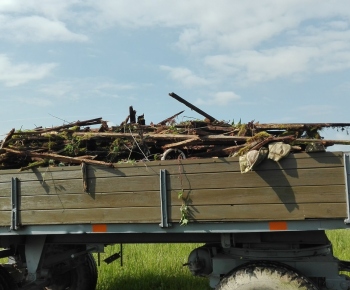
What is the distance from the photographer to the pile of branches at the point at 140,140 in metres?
4.56

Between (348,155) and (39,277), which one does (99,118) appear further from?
(348,155)

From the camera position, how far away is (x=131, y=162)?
4.45 m

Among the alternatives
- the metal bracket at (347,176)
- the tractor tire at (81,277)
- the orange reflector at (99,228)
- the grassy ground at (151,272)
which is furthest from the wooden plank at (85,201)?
the grassy ground at (151,272)

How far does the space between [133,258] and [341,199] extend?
5.83m

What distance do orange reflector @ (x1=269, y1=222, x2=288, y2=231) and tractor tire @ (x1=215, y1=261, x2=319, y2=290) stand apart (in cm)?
49

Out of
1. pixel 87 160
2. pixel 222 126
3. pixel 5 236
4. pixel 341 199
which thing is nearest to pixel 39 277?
pixel 5 236

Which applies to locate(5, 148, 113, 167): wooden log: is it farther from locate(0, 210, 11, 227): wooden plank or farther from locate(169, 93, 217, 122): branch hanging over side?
locate(169, 93, 217, 122): branch hanging over side

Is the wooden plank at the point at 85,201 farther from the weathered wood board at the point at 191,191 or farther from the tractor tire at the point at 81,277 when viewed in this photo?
the tractor tire at the point at 81,277

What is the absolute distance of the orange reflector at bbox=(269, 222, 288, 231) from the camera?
3.92 meters

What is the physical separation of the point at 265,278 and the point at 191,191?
1029mm

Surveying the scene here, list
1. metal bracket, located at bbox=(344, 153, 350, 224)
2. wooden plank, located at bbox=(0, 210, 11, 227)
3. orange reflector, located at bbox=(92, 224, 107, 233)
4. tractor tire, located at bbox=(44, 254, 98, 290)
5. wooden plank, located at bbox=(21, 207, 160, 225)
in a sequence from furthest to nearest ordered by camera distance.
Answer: tractor tire, located at bbox=(44, 254, 98, 290)
wooden plank, located at bbox=(0, 210, 11, 227)
orange reflector, located at bbox=(92, 224, 107, 233)
wooden plank, located at bbox=(21, 207, 160, 225)
metal bracket, located at bbox=(344, 153, 350, 224)

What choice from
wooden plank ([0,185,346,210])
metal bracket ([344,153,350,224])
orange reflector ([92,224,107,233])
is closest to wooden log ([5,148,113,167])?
wooden plank ([0,185,346,210])

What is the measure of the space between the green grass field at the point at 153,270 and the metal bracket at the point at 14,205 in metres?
3.09

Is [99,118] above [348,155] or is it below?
above
